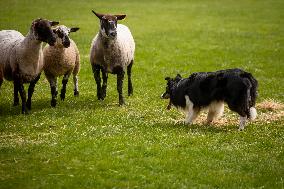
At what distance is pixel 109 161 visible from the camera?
36.4ft

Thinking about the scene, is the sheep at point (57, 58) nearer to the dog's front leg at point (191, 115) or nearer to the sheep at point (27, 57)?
the sheep at point (27, 57)

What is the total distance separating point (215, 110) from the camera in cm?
1416

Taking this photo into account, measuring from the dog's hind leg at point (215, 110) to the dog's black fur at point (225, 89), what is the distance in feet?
0.44

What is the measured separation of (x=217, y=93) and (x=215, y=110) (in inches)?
24.3

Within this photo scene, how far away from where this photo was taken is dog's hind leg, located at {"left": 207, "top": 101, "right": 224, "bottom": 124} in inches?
551

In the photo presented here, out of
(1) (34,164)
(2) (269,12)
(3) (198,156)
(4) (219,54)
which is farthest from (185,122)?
(2) (269,12)

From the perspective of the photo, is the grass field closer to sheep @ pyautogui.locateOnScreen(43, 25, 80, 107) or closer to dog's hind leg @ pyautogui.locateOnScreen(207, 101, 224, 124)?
dog's hind leg @ pyautogui.locateOnScreen(207, 101, 224, 124)

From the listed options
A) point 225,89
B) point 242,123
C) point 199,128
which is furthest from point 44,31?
point 242,123

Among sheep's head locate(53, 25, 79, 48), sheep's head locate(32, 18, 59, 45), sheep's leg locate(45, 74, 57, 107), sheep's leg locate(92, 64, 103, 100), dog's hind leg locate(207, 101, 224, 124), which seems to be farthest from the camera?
sheep's leg locate(92, 64, 103, 100)

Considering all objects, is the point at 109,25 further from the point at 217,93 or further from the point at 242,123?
the point at 242,123

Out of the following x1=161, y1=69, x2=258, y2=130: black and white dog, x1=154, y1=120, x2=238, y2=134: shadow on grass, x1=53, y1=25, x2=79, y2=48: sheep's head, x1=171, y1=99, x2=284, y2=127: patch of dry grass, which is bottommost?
x1=171, y1=99, x2=284, y2=127: patch of dry grass

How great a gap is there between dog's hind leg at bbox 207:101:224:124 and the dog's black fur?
0.13m

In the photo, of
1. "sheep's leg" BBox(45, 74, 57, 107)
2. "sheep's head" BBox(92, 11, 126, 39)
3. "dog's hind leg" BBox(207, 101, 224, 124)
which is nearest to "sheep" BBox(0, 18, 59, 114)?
"sheep's leg" BBox(45, 74, 57, 107)

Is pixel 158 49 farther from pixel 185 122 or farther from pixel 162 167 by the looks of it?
pixel 162 167
